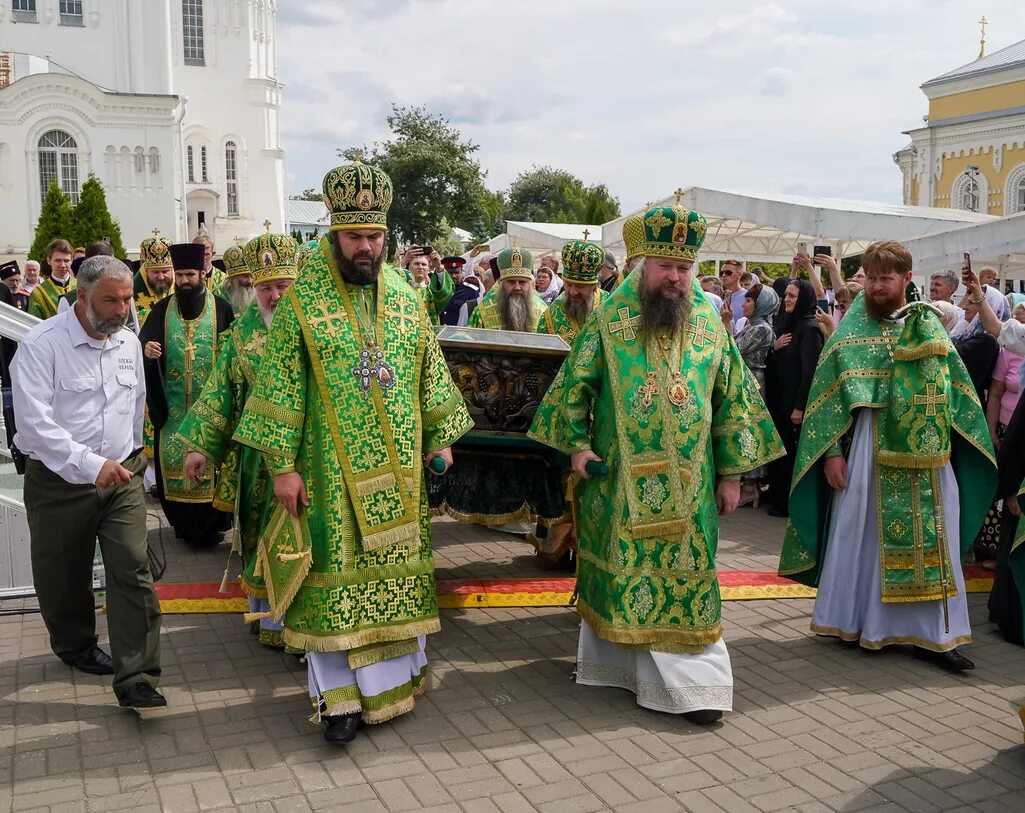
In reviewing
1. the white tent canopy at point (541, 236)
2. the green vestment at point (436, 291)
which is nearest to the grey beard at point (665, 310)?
the green vestment at point (436, 291)

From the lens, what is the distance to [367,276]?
4.33 m

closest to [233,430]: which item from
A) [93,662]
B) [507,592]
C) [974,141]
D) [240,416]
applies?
[240,416]

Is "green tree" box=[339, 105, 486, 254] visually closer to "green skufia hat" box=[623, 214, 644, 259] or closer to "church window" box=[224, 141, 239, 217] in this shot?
"church window" box=[224, 141, 239, 217]

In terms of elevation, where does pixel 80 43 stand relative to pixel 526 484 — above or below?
above

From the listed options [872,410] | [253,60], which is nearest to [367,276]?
[872,410]

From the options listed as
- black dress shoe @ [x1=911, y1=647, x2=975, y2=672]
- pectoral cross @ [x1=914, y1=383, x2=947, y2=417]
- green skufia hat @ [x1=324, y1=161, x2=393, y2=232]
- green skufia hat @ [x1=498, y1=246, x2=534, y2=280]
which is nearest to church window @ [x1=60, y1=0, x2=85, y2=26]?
green skufia hat @ [x1=498, y1=246, x2=534, y2=280]

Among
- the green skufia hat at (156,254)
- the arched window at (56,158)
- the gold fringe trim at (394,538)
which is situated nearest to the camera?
the gold fringe trim at (394,538)

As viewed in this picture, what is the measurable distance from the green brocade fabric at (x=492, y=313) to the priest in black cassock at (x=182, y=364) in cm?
178

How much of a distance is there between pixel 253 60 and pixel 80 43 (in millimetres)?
8351

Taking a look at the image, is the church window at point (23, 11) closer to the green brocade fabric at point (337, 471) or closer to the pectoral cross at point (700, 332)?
the green brocade fabric at point (337, 471)

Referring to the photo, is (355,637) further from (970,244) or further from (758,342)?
(970,244)

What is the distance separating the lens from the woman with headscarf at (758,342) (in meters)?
8.95

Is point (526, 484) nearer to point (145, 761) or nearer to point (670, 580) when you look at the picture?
point (670, 580)

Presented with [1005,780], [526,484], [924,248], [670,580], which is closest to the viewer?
[1005,780]
